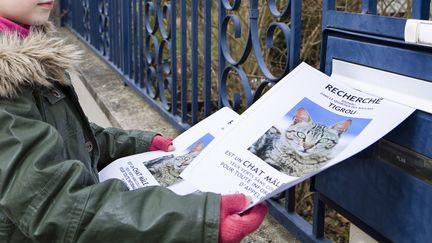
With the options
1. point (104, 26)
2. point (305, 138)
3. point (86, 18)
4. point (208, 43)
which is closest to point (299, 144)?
point (305, 138)

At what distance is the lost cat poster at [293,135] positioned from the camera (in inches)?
42.7

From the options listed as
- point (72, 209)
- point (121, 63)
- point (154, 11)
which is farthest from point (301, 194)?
point (72, 209)

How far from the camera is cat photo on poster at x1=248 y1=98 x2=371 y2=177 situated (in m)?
1.10

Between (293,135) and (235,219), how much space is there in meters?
0.23

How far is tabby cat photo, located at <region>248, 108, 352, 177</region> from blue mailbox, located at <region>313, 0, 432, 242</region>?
0.38 ft

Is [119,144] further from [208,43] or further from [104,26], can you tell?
[104,26]

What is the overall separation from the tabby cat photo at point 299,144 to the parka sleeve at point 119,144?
0.60 m

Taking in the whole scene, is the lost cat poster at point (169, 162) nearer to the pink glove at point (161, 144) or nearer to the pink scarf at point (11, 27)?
the pink glove at point (161, 144)

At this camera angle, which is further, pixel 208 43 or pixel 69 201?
pixel 208 43

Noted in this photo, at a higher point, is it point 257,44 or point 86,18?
point 257,44

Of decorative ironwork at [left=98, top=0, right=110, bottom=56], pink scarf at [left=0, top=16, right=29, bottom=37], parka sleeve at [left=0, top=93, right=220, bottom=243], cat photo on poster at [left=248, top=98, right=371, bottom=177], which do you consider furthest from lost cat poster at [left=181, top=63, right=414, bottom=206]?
decorative ironwork at [left=98, top=0, right=110, bottom=56]

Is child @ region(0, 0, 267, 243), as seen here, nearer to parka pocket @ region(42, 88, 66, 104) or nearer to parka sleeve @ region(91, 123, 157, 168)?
parka pocket @ region(42, 88, 66, 104)

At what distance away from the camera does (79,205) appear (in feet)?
3.72

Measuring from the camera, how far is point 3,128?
1177 mm
